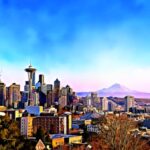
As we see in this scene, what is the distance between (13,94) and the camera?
217 ft

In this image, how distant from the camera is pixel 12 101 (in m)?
64.7

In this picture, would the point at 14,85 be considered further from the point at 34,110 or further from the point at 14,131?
the point at 14,131

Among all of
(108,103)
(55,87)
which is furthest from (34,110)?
(108,103)

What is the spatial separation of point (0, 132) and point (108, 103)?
83.4 m

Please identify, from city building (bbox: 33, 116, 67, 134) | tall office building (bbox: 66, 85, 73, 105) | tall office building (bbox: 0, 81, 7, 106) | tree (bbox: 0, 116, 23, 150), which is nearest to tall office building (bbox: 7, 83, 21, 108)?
tall office building (bbox: 0, 81, 7, 106)

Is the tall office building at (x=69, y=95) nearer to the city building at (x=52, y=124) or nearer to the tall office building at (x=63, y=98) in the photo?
the tall office building at (x=63, y=98)

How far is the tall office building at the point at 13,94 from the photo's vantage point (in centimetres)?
6377

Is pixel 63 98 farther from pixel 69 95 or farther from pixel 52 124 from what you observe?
pixel 52 124

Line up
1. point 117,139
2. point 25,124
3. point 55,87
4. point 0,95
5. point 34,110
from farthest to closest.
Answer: point 55,87
point 0,95
point 34,110
point 25,124
point 117,139

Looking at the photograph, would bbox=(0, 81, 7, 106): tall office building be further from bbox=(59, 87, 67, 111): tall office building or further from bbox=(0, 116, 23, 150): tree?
bbox=(0, 116, 23, 150): tree

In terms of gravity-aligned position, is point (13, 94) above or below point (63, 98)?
above

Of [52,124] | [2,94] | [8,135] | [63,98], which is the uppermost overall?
[2,94]

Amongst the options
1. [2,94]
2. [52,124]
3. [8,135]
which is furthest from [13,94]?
[8,135]

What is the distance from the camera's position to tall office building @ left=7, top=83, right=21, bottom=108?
63.8 m
